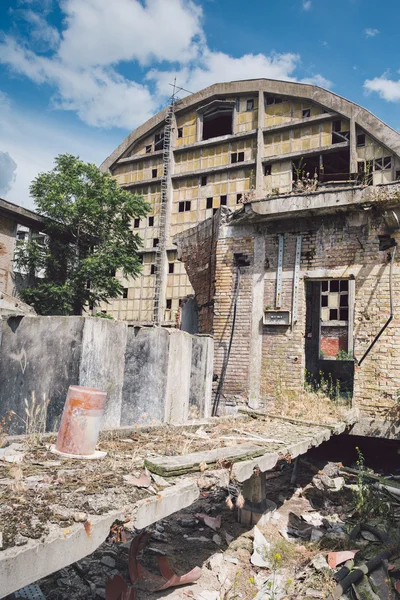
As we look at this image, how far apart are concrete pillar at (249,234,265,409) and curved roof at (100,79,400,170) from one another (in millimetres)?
11694

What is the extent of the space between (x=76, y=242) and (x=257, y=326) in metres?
12.3

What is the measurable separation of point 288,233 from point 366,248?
1.64 meters

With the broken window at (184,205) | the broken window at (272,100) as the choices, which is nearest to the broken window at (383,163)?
the broken window at (272,100)

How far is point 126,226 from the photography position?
1991 centimetres

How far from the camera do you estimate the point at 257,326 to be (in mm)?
9734

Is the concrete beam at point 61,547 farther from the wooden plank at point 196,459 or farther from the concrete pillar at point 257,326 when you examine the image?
the concrete pillar at point 257,326

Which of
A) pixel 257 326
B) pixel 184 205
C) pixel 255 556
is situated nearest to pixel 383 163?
pixel 184 205

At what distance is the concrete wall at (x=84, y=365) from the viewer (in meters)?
6.09

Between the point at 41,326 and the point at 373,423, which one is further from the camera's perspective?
the point at 373,423

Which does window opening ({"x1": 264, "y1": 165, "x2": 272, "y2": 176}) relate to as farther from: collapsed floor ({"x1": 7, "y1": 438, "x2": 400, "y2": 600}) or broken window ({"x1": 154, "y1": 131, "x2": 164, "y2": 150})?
collapsed floor ({"x1": 7, "y1": 438, "x2": 400, "y2": 600})

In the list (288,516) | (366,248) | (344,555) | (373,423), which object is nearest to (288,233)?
(366,248)

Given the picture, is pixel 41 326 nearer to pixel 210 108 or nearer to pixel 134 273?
pixel 134 273

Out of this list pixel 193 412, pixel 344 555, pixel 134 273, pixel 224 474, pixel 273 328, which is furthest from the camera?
pixel 134 273

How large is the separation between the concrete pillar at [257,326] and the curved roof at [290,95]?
11.7 m
